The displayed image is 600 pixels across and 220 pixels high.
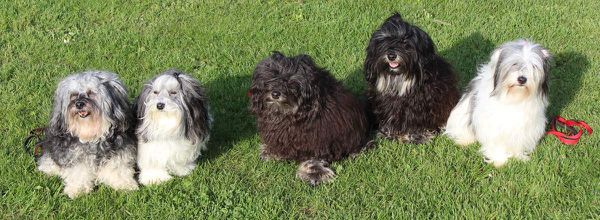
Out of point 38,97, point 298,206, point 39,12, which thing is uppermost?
point 39,12

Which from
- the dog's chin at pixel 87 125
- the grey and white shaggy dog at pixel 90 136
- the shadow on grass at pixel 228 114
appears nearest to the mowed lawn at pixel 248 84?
the shadow on grass at pixel 228 114

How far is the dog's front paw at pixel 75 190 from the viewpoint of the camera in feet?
18.3

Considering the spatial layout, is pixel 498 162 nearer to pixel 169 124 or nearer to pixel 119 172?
pixel 169 124

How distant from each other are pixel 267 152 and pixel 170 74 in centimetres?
149

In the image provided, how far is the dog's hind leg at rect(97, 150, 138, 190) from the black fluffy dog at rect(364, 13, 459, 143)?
2.51 metres

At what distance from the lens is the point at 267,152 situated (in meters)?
6.23

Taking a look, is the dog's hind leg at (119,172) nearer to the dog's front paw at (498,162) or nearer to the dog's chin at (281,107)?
the dog's chin at (281,107)

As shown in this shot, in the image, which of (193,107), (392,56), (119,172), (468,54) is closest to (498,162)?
(392,56)

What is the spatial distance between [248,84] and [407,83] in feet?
8.12

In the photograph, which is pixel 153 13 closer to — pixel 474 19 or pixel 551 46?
pixel 474 19

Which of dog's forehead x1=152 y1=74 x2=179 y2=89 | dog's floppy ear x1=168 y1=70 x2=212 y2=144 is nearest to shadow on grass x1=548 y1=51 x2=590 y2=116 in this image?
dog's floppy ear x1=168 y1=70 x2=212 y2=144

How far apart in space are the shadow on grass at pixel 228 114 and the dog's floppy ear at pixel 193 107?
2.57 ft

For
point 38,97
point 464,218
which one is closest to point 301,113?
point 464,218

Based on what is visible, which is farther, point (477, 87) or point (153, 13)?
point (153, 13)
